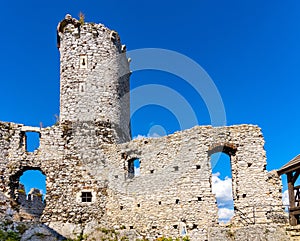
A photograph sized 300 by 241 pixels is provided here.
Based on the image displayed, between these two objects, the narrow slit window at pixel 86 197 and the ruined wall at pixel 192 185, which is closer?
the ruined wall at pixel 192 185

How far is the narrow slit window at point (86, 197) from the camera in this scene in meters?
24.2

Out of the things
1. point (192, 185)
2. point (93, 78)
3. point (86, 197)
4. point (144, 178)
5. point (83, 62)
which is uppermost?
point (83, 62)

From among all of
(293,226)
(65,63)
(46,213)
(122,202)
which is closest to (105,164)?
(122,202)

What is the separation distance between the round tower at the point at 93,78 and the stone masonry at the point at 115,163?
6 centimetres

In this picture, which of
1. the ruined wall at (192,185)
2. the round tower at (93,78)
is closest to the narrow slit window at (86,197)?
the ruined wall at (192,185)

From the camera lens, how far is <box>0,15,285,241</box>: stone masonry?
2169 cm

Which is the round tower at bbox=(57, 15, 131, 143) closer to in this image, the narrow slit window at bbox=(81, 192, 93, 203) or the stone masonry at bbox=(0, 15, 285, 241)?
the stone masonry at bbox=(0, 15, 285, 241)

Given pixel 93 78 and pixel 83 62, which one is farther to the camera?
pixel 83 62

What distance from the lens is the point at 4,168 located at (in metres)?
24.3

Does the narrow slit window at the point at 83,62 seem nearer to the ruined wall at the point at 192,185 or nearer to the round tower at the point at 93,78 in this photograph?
the round tower at the point at 93,78

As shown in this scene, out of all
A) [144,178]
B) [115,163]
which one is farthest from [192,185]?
[115,163]

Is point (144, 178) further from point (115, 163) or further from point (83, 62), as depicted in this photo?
point (83, 62)

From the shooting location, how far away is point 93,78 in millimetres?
26953

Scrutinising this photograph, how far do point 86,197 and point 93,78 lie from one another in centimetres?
751
